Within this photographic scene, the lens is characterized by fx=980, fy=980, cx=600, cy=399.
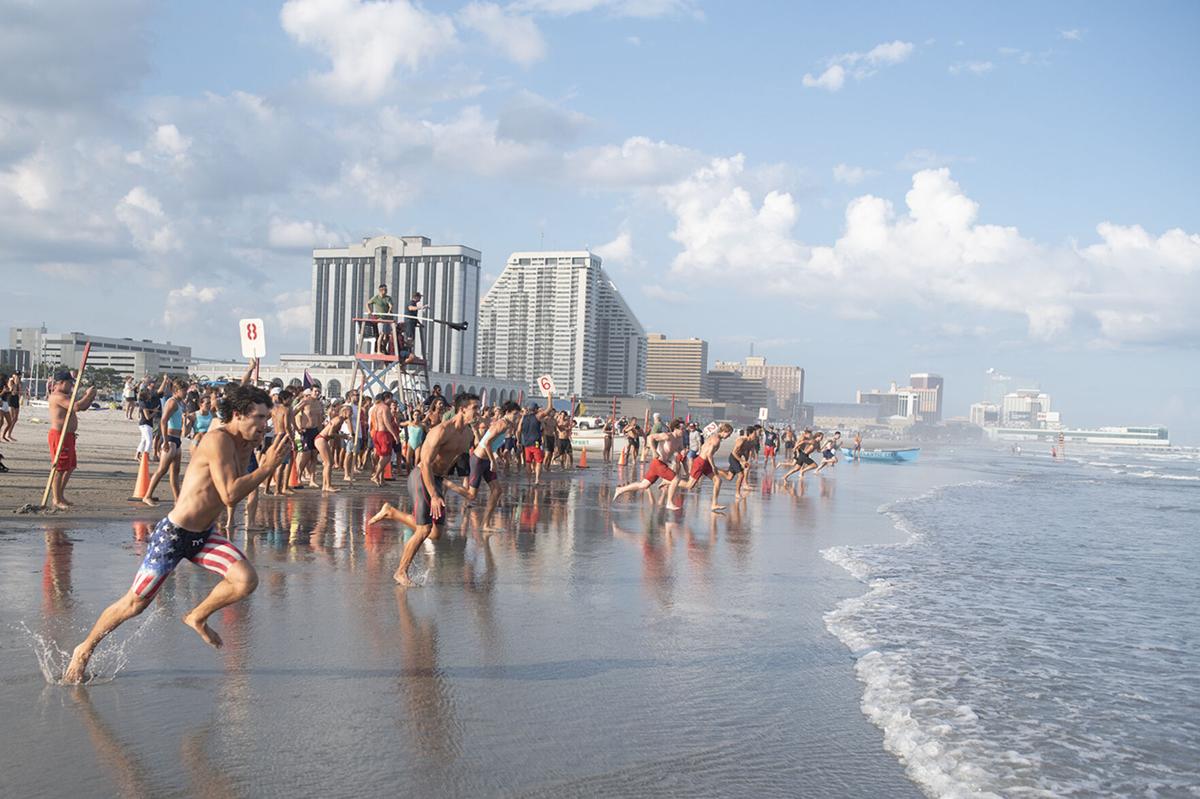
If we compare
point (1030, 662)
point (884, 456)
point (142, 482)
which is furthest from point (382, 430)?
point (884, 456)

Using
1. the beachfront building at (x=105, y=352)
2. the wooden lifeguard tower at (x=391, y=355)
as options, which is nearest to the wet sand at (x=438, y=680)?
the wooden lifeguard tower at (x=391, y=355)

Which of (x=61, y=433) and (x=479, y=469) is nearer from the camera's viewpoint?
(x=61, y=433)

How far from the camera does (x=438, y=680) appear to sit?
5.58 metres

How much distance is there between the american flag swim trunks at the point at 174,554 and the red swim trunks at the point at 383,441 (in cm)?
1215

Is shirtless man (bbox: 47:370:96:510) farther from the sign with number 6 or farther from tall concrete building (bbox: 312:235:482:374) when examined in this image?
tall concrete building (bbox: 312:235:482:374)

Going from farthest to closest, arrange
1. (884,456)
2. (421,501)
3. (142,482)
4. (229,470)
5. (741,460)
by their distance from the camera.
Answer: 1. (884,456)
2. (741,460)
3. (142,482)
4. (421,501)
5. (229,470)

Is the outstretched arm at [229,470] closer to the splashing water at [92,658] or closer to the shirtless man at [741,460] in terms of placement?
the splashing water at [92,658]

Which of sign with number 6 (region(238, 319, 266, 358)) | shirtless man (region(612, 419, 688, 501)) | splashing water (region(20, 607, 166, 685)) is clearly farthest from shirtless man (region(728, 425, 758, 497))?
splashing water (region(20, 607, 166, 685))

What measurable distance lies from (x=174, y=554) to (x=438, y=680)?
1.60 metres

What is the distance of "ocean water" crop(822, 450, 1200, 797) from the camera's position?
16.2ft

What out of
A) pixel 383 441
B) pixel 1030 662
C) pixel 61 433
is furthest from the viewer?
pixel 383 441

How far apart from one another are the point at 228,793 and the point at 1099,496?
30406 mm

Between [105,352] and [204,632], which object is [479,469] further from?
[105,352]

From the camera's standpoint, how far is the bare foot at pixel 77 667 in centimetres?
514
